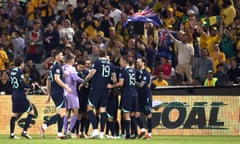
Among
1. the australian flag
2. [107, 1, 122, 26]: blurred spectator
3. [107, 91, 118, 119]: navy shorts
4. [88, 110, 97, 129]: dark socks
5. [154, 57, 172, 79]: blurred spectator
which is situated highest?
[107, 1, 122, 26]: blurred spectator

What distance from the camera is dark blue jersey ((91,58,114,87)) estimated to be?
2688cm

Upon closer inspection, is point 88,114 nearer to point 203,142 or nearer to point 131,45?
point 203,142

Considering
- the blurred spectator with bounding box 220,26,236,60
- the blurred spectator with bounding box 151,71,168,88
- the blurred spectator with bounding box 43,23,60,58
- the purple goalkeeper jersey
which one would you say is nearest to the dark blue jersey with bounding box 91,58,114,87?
the purple goalkeeper jersey

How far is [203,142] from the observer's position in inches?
1021

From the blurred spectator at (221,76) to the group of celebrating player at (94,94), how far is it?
460 centimetres

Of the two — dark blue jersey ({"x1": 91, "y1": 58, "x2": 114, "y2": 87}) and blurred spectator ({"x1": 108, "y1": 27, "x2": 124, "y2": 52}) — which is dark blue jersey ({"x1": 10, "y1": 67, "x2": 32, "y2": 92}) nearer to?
dark blue jersey ({"x1": 91, "y1": 58, "x2": 114, "y2": 87})

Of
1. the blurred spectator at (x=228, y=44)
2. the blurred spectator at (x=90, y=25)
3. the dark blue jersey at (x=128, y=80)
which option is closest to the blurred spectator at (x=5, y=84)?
the blurred spectator at (x=90, y=25)

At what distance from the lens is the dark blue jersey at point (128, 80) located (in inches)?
1065

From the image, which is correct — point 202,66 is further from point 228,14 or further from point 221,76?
point 228,14

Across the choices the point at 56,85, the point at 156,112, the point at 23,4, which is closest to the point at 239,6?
the point at 156,112

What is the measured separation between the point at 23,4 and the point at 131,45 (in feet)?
24.7

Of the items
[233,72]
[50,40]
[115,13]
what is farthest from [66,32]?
[233,72]

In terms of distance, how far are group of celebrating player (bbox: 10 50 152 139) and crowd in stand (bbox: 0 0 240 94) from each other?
301 cm

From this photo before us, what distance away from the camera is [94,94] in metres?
26.9
